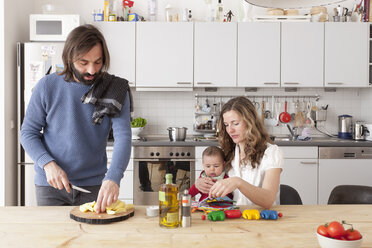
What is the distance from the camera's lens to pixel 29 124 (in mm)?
1863

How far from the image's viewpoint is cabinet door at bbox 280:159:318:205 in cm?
371

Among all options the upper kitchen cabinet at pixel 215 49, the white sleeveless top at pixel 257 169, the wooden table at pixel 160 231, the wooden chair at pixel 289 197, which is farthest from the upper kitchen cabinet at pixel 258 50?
the wooden table at pixel 160 231

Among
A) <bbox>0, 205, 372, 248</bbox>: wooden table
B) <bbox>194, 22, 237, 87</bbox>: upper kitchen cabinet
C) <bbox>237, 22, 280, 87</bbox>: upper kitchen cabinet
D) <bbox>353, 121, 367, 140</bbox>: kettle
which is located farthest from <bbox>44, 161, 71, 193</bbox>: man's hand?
<bbox>353, 121, 367, 140</bbox>: kettle

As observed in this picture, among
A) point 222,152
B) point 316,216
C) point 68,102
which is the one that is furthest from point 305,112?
point 68,102

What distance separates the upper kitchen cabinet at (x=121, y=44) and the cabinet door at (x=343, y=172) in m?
2.13

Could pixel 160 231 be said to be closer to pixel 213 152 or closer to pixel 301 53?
pixel 213 152

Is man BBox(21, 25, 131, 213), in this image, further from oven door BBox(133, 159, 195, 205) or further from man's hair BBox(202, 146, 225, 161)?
oven door BBox(133, 159, 195, 205)

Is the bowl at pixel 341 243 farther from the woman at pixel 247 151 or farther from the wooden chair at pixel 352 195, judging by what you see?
the wooden chair at pixel 352 195

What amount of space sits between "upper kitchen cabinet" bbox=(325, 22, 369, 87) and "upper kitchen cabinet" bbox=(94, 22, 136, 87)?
1.99 meters

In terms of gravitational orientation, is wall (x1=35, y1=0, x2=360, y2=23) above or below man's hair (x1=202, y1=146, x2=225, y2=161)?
above

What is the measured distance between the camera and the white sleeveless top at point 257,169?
1.87 meters

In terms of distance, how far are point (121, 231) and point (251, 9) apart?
3.36m

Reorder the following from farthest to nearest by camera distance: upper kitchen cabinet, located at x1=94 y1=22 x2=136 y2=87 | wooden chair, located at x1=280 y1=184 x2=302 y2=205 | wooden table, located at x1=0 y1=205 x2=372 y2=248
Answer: upper kitchen cabinet, located at x1=94 y1=22 x2=136 y2=87, wooden chair, located at x1=280 y1=184 x2=302 y2=205, wooden table, located at x1=0 y1=205 x2=372 y2=248

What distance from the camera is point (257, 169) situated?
6.49 feet
